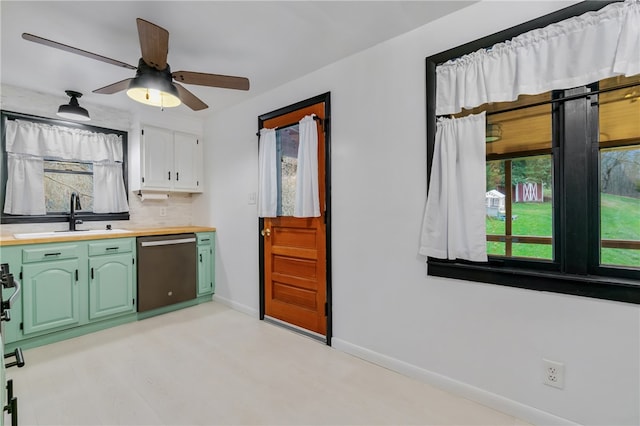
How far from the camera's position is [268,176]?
3.16 m

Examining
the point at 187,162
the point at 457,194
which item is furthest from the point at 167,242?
the point at 457,194

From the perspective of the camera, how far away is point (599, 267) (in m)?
1.59

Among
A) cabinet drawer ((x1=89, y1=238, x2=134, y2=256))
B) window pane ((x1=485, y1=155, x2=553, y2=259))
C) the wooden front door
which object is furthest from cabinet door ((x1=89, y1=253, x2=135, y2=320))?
window pane ((x1=485, y1=155, x2=553, y2=259))

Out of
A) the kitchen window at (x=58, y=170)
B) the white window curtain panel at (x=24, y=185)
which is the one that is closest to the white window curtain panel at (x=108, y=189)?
the kitchen window at (x=58, y=170)

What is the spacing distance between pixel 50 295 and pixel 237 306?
5.68ft

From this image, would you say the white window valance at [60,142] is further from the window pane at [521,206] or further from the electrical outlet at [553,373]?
the electrical outlet at [553,373]

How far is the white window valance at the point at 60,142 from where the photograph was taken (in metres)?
3.07

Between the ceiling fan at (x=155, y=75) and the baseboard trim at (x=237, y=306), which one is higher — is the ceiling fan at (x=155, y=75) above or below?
above

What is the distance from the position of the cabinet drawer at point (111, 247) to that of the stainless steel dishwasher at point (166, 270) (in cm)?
10

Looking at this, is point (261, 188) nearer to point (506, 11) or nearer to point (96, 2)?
point (96, 2)

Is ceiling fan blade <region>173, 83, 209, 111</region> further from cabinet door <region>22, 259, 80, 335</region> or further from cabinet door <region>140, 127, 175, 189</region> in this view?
cabinet door <region>22, 259, 80, 335</region>

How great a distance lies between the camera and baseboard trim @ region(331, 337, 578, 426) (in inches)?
67.4

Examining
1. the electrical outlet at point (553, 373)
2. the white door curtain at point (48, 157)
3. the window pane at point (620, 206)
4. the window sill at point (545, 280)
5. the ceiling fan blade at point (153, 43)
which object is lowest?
the electrical outlet at point (553, 373)

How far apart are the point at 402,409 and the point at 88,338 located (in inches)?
113
